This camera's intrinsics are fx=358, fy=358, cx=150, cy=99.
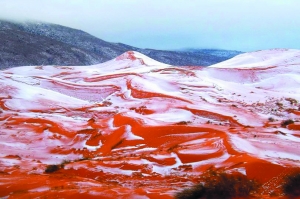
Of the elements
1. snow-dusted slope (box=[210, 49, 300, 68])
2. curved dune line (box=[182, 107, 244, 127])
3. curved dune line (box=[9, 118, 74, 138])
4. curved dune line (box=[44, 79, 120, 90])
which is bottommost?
curved dune line (box=[9, 118, 74, 138])

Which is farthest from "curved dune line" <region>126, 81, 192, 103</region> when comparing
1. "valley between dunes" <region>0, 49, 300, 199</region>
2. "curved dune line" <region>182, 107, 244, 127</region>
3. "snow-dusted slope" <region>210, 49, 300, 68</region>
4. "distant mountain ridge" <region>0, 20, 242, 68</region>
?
"distant mountain ridge" <region>0, 20, 242, 68</region>

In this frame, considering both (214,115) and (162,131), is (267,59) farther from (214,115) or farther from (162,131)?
(162,131)

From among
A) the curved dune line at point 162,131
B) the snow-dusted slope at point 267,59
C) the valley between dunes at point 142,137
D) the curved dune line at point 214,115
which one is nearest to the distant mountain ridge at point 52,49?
the snow-dusted slope at point 267,59

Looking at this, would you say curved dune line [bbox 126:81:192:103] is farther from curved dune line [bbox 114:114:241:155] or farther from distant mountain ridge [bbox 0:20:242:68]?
distant mountain ridge [bbox 0:20:242:68]

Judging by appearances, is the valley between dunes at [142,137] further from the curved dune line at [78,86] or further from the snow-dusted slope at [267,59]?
the snow-dusted slope at [267,59]

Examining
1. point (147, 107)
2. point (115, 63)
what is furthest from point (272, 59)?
point (147, 107)

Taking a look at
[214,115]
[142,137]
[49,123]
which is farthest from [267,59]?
[142,137]
